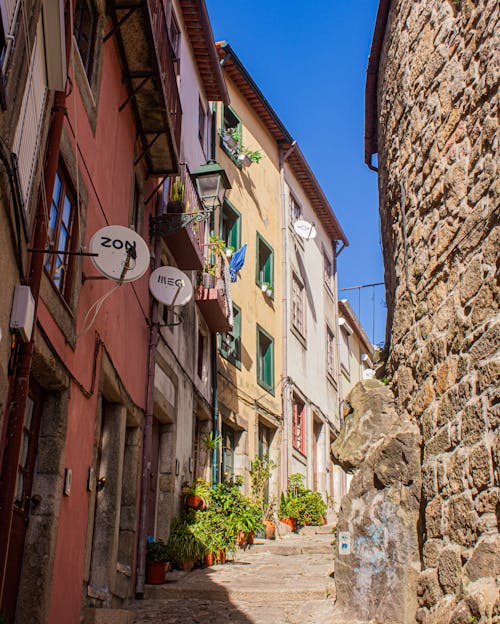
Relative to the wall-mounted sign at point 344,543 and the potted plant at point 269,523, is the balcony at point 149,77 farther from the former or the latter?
the potted plant at point 269,523

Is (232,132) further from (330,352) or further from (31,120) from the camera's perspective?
(31,120)

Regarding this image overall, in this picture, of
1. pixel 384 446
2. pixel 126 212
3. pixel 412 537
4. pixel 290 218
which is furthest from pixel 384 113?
pixel 290 218

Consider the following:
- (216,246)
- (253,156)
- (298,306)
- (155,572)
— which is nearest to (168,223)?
(216,246)

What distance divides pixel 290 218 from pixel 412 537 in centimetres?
1473

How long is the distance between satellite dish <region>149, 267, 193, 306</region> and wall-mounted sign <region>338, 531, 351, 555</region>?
4.14 meters

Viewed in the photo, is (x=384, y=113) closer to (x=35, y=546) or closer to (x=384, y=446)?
(x=384, y=446)

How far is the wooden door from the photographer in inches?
233

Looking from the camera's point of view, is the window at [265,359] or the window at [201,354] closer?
the window at [201,354]

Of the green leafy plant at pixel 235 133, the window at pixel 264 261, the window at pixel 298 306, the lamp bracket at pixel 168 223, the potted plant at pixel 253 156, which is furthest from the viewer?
the window at pixel 298 306

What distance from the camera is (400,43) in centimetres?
837

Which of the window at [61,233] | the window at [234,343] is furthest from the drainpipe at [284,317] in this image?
the window at [61,233]

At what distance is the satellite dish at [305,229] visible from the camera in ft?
67.4

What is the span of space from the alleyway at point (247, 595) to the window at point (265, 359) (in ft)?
20.7

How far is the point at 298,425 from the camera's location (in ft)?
63.0
